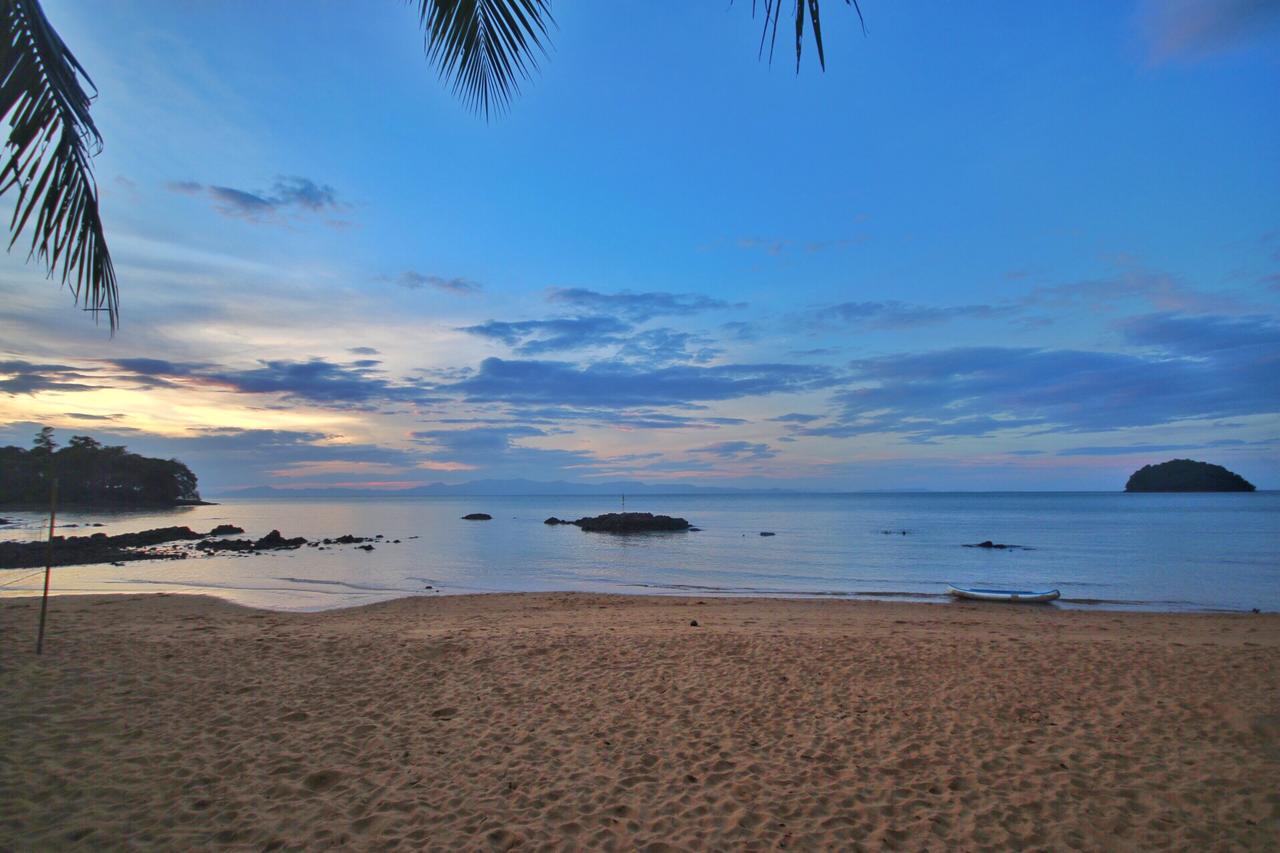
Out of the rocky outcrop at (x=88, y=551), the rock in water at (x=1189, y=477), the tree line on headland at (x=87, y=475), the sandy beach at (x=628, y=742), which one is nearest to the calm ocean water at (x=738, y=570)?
the rocky outcrop at (x=88, y=551)

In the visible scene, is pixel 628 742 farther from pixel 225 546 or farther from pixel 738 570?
pixel 225 546

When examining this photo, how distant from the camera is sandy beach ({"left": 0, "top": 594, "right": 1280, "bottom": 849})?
4.57 metres

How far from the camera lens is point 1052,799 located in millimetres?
5016

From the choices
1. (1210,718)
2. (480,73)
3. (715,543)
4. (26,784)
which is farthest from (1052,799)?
(715,543)

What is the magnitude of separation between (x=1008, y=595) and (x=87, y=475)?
318ft

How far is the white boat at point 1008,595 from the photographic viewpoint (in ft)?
60.7

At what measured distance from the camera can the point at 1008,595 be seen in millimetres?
18641

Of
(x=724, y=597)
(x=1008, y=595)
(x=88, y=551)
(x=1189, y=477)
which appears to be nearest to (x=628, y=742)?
(x=724, y=597)

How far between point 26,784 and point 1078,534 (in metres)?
58.2

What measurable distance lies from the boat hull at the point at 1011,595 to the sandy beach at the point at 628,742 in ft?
24.9

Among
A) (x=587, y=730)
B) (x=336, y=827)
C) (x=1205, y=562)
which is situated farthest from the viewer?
(x=1205, y=562)

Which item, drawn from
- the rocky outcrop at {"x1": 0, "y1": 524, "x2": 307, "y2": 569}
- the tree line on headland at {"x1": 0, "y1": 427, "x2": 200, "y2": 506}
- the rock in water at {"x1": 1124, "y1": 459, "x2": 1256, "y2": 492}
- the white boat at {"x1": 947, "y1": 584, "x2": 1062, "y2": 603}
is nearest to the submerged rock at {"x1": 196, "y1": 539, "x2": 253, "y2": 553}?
the rocky outcrop at {"x1": 0, "y1": 524, "x2": 307, "y2": 569}

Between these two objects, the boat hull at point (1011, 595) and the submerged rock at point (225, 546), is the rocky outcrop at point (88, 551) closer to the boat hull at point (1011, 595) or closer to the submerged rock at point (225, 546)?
the submerged rock at point (225, 546)

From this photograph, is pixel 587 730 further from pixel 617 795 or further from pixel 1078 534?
pixel 1078 534
